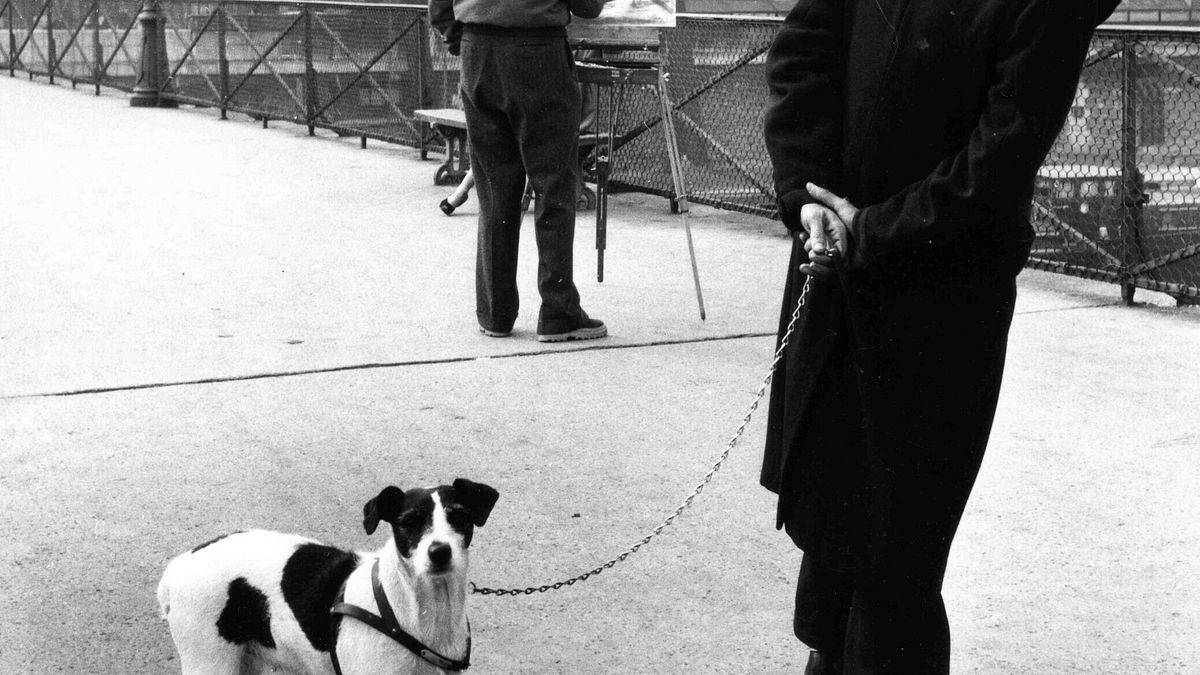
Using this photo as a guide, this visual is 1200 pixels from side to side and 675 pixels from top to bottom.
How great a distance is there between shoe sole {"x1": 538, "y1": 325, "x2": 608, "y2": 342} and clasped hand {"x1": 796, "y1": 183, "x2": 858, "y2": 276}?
411 cm

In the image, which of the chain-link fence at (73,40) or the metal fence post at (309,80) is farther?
the chain-link fence at (73,40)

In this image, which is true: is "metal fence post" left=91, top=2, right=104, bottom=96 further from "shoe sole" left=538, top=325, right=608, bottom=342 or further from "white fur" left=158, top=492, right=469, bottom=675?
"white fur" left=158, top=492, right=469, bottom=675

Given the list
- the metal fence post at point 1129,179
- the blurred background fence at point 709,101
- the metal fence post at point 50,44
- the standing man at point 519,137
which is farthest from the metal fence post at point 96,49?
the metal fence post at point 1129,179

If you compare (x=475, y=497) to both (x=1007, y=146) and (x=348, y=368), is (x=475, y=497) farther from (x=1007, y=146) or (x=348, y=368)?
(x=348, y=368)

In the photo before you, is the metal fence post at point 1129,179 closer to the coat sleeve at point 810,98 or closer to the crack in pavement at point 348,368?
the crack in pavement at point 348,368

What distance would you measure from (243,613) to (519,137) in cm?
Answer: 370

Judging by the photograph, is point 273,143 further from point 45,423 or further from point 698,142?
point 45,423

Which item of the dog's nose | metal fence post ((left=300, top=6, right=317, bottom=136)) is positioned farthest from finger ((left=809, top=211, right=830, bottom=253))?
metal fence post ((left=300, top=6, right=317, bottom=136))

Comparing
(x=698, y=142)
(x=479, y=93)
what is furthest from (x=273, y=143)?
(x=479, y=93)

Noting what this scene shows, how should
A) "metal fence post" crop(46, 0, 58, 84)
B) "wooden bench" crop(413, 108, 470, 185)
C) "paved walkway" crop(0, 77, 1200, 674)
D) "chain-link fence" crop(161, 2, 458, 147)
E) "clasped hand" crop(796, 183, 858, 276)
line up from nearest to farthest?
"clasped hand" crop(796, 183, 858, 276) → "paved walkway" crop(0, 77, 1200, 674) → "wooden bench" crop(413, 108, 470, 185) → "chain-link fence" crop(161, 2, 458, 147) → "metal fence post" crop(46, 0, 58, 84)

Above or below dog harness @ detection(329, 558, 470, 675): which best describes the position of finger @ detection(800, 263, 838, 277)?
above

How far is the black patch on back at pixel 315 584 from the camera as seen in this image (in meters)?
3.39

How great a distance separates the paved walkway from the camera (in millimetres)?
4168

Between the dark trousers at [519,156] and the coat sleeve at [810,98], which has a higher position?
the coat sleeve at [810,98]
